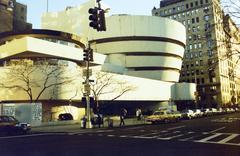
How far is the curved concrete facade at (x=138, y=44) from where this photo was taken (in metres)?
83.5

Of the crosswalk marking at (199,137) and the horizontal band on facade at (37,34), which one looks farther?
the horizontal band on facade at (37,34)

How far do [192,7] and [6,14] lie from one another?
69.1m

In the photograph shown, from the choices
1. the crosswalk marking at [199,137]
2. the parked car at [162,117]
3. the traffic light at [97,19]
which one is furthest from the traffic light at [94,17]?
the parked car at [162,117]

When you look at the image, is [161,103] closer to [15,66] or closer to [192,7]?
[15,66]

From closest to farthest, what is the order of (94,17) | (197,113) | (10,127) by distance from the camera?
(94,17), (10,127), (197,113)

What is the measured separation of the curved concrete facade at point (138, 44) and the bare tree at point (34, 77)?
32735 mm

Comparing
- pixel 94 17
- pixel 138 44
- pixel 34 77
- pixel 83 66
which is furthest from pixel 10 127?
pixel 138 44

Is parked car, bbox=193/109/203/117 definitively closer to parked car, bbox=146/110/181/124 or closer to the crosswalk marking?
parked car, bbox=146/110/181/124

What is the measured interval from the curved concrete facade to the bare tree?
32.7 meters

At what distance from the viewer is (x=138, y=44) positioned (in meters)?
Result: 84.1

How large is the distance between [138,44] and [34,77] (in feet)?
133

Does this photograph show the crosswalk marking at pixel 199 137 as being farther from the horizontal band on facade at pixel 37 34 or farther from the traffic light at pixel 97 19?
the horizontal band on facade at pixel 37 34

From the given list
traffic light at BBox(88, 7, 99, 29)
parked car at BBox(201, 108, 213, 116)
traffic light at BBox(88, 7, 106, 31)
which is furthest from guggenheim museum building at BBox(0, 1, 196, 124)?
traffic light at BBox(88, 7, 99, 29)

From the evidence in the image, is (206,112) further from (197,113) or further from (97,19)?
(97,19)
